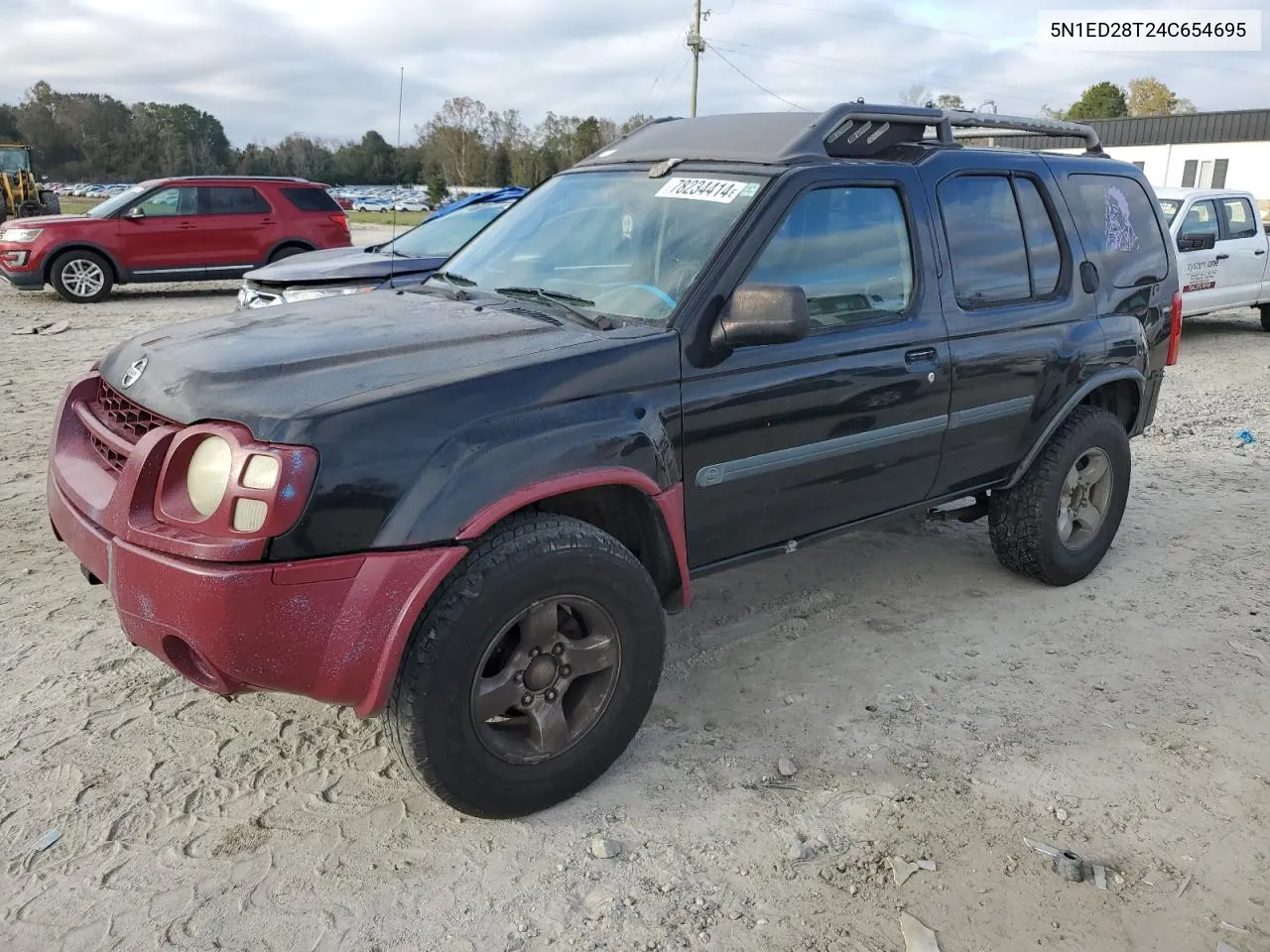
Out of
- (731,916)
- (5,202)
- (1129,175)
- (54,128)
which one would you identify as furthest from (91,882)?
(54,128)

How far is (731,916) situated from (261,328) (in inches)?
90.1

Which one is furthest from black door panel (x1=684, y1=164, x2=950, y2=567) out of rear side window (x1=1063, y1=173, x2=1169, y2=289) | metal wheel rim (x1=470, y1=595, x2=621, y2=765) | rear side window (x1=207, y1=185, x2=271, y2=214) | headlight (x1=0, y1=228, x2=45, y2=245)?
headlight (x1=0, y1=228, x2=45, y2=245)

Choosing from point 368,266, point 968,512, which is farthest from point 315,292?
point 968,512

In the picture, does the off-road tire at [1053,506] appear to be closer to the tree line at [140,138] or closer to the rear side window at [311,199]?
the rear side window at [311,199]

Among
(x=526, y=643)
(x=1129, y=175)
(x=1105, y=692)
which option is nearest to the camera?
(x=526, y=643)

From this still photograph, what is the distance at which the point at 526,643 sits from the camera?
8.95ft

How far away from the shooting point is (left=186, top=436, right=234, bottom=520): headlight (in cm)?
239

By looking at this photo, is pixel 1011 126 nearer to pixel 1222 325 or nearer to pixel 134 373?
pixel 134 373

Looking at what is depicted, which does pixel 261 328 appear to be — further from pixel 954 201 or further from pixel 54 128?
pixel 54 128

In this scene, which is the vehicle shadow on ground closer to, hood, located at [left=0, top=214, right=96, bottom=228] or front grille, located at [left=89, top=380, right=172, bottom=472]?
front grille, located at [left=89, top=380, right=172, bottom=472]

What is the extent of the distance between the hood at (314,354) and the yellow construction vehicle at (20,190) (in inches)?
903

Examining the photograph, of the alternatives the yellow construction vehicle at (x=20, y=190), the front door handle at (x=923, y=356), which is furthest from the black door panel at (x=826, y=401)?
the yellow construction vehicle at (x=20, y=190)

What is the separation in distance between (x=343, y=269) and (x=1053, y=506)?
5.56 m

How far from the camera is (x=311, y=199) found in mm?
14406
